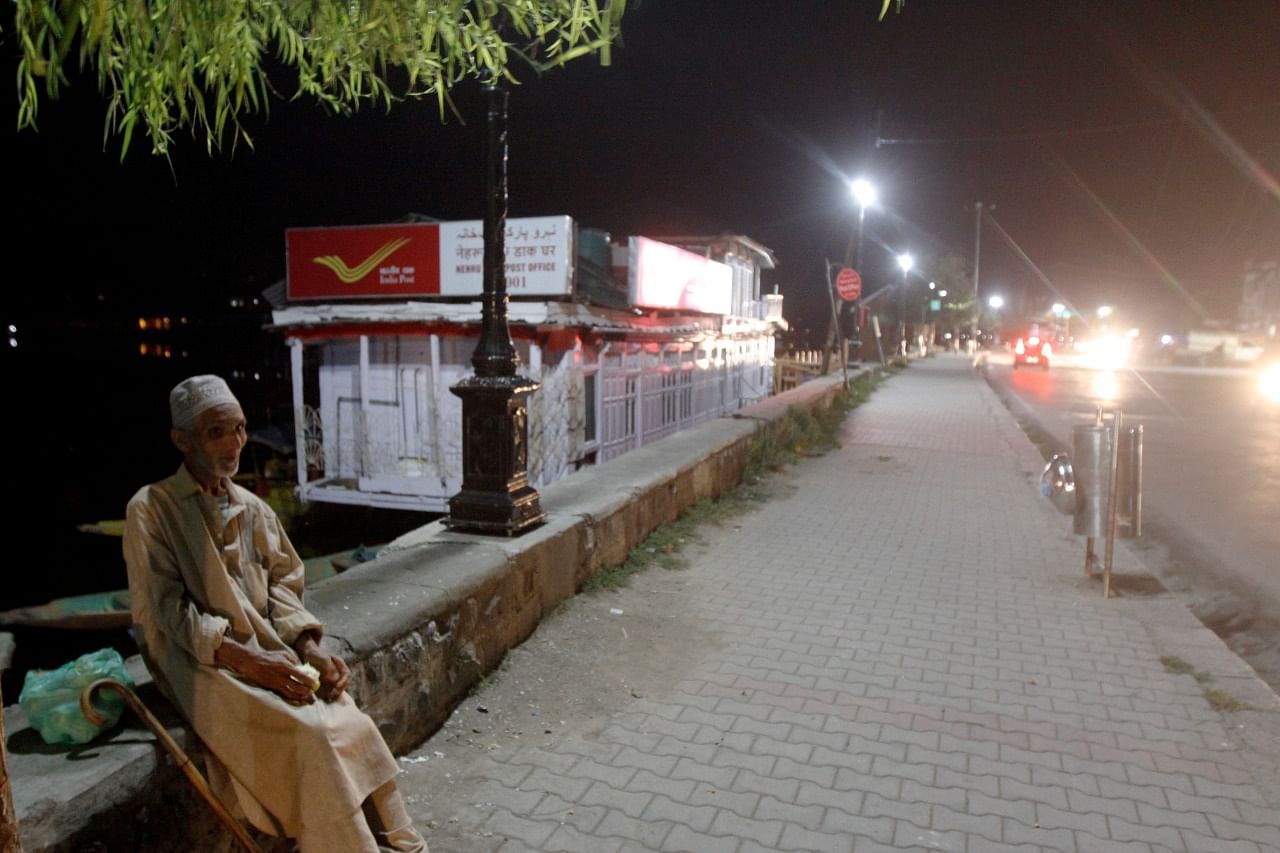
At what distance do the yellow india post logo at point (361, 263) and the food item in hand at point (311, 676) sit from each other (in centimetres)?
984

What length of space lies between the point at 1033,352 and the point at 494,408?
118ft

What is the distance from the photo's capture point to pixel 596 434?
1306 centimetres

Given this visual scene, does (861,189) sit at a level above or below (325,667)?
above

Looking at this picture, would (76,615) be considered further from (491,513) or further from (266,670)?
(266,670)

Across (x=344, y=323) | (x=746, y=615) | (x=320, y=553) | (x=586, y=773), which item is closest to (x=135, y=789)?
(x=586, y=773)

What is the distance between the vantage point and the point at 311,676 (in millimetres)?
2484

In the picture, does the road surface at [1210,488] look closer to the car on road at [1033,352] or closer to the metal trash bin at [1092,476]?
the metal trash bin at [1092,476]

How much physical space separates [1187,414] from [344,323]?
1729cm

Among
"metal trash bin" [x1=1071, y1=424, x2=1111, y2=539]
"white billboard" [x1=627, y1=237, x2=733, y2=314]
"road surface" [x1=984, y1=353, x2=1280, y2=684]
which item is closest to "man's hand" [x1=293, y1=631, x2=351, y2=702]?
"road surface" [x1=984, y1=353, x2=1280, y2=684]

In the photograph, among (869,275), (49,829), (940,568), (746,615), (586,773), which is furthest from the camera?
(869,275)

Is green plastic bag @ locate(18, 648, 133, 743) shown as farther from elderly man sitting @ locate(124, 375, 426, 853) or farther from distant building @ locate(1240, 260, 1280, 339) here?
distant building @ locate(1240, 260, 1280, 339)

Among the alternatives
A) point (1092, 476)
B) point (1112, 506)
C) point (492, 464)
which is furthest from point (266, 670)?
point (1112, 506)

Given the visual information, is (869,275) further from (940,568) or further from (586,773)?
(586,773)

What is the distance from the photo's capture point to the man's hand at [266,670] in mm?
2387
